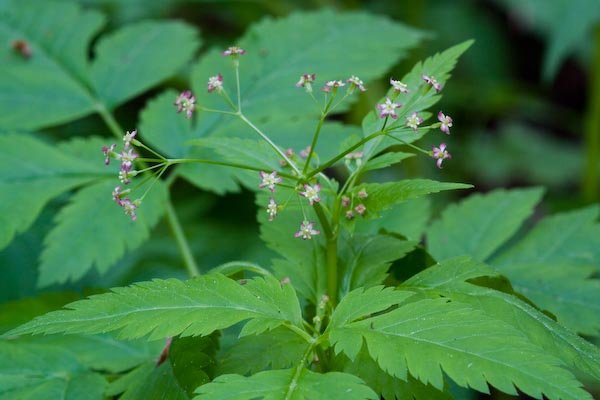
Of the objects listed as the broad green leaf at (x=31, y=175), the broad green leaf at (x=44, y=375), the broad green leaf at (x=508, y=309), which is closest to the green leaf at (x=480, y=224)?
the broad green leaf at (x=508, y=309)

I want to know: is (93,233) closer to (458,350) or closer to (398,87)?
(398,87)

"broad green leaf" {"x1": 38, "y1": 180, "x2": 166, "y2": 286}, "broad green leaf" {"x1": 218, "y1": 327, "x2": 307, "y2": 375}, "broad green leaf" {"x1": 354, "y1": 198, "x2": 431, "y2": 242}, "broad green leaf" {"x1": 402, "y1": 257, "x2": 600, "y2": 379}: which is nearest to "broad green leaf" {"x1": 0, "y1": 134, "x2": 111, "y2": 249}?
"broad green leaf" {"x1": 38, "y1": 180, "x2": 166, "y2": 286}

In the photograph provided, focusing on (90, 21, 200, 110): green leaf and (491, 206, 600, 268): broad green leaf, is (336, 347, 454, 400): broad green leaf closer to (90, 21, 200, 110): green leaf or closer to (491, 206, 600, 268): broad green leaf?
(491, 206, 600, 268): broad green leaf

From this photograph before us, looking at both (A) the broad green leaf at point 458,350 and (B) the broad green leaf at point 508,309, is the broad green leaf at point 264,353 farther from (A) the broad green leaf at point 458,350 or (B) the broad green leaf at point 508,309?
(B) the broad green leaf at point 508,309

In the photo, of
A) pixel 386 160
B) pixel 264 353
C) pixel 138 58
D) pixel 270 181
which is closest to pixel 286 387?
pixel 264 353

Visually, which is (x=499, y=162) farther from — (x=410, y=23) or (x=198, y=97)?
(x=198, y=97)

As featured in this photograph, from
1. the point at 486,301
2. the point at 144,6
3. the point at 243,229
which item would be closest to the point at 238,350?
the point at 486,301
